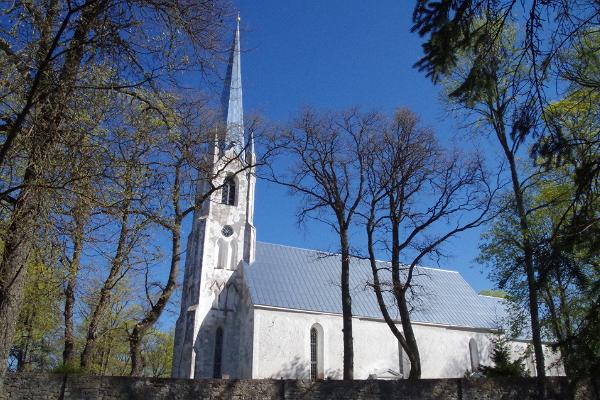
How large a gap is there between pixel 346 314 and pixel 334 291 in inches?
545

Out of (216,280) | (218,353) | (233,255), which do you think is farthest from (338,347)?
(233,255)

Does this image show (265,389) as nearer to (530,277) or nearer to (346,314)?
(346,314)

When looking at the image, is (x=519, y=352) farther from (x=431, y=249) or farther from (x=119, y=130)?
(x=119, y=130)

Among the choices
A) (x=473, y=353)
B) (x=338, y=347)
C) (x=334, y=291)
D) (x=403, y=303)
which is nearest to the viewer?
(x=403, y=303)

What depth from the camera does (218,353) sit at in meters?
28.3

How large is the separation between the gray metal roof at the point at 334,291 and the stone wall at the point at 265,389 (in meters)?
12.4

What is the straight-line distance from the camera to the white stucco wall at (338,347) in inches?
1040

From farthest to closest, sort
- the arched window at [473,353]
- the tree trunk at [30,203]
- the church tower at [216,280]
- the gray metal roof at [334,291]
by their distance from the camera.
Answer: the arched window at [473,353]
the gray metal roof at [334,291]
the church tower at [216,280]
the tree trunk at [30,203]

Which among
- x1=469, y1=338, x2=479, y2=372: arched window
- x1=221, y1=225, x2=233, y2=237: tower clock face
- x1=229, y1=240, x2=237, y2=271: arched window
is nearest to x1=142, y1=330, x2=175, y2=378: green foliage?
x1=229, y1=240, x2=237, y2=271: arched window

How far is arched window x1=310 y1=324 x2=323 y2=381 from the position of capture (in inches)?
1069

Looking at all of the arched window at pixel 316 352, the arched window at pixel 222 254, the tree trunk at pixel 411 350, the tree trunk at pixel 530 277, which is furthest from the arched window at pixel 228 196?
the tree trunk at pixel 530 277

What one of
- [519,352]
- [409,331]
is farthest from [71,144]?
[519,352]

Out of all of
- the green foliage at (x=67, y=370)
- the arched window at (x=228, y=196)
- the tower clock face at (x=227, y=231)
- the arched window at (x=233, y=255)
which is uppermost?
the arched window at (x=228, y=196)

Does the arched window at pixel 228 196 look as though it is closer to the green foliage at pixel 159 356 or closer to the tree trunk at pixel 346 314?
the green foliage at pixel 159 356
